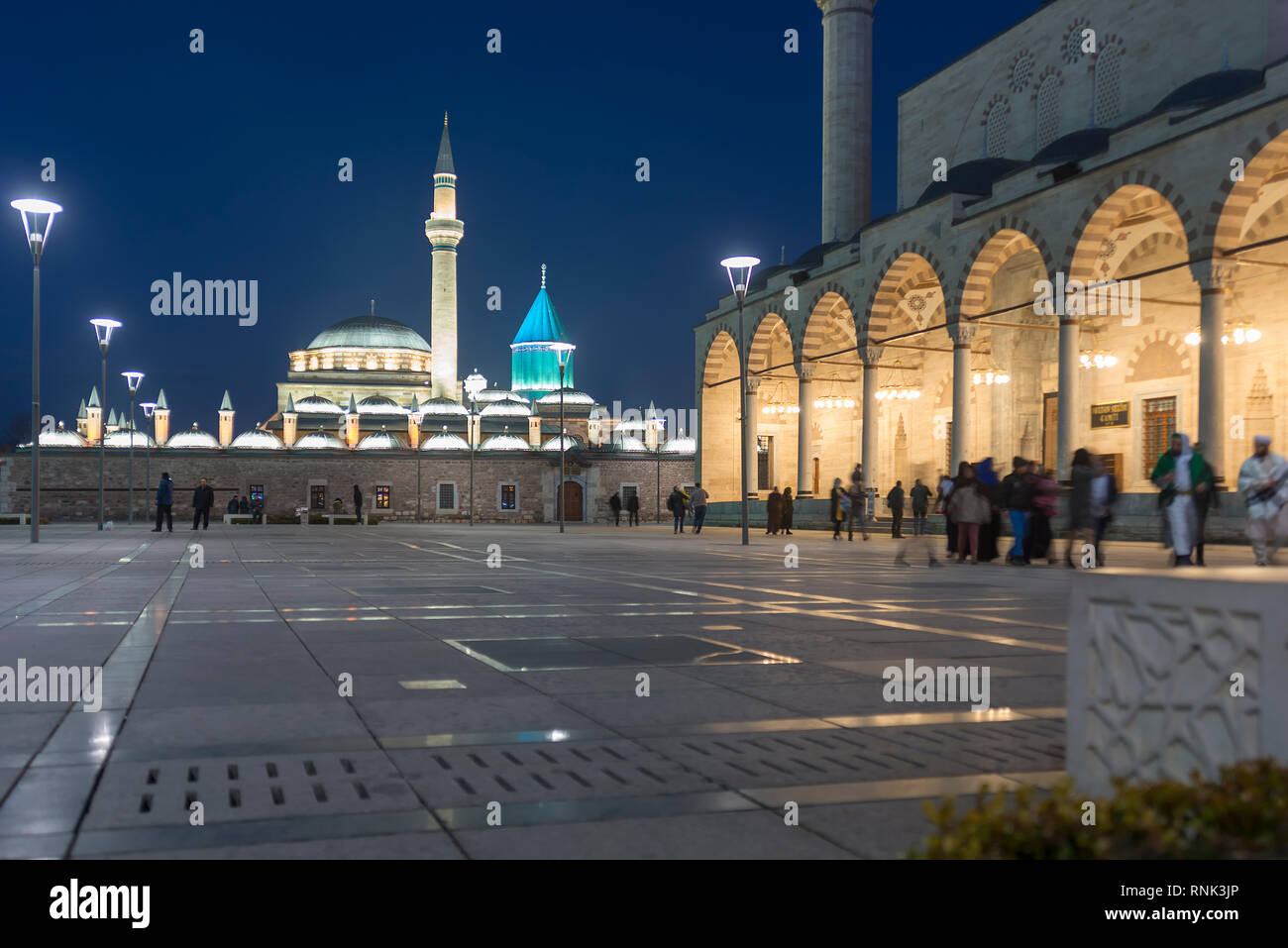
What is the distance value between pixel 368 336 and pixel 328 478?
23.5 m

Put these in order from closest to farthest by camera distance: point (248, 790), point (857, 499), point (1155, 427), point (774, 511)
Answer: point (248, 790) → point (857, 499) → point (1155, 427) → point (774, 511)

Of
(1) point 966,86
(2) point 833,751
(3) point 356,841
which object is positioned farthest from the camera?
(1) point 966,86

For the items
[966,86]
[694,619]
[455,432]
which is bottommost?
[694,619]

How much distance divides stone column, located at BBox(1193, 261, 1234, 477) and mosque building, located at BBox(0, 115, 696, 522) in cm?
2697

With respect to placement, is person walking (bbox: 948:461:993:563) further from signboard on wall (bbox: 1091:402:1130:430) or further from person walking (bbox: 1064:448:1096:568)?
signboard on wall (bbox: 1091:402:1130:430)

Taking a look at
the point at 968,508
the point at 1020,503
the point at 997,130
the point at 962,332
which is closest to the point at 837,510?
the point at 962,332

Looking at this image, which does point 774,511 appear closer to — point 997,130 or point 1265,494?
point 997,130

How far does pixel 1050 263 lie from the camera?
24859mm

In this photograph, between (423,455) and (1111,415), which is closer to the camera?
(1111,415)

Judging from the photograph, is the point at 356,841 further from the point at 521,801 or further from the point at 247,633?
the point at 247,633

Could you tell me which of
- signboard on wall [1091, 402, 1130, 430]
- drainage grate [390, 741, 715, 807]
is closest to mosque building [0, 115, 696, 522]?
signboard on wall [1091, 402, 1130, 430]

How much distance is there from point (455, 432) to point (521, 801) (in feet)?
198
